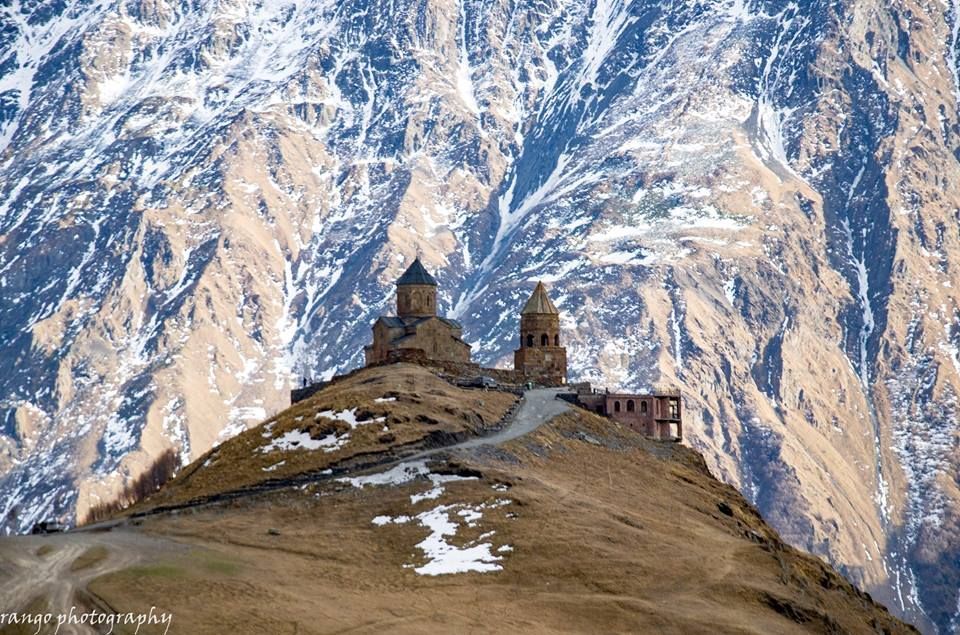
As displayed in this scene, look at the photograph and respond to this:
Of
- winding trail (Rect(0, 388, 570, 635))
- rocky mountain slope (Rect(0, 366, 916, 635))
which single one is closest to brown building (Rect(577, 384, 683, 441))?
rocky mountain slope (Rect(0, 366, 916, 635))

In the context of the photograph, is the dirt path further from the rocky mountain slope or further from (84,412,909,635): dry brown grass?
(84,412,909,635): dry brown grass

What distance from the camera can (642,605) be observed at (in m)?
123

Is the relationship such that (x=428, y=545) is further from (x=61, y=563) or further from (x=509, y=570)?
(x=61, y=563)

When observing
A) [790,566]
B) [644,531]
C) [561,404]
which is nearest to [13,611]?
[644,531]

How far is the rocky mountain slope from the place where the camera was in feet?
387

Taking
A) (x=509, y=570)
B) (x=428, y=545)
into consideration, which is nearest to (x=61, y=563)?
(x=428, y=545)

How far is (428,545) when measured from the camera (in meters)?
131

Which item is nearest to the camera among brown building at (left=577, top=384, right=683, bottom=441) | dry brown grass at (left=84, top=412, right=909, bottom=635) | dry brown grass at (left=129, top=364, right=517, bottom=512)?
dry brown grass at (left=84, top=412, right=909, bottom=635)

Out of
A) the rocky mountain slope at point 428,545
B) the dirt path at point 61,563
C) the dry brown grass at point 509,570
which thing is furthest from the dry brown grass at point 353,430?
the dirt path at point 61,563

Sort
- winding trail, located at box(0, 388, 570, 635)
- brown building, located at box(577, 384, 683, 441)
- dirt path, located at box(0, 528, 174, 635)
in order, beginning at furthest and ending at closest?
brown building, located at box(577, 384, 683, 441) → winding trail, located at box(0, 388, 570, 635) → dirt path, located at box(0, 528, 174, 635)

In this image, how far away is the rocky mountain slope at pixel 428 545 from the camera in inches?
4641

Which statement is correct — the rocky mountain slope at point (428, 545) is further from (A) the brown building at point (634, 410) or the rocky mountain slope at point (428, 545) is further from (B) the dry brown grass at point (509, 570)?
(A) the brown building at point (634, 410)

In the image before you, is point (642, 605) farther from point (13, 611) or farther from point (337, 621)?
point (13, 611)

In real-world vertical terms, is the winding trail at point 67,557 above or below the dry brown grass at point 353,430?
below
